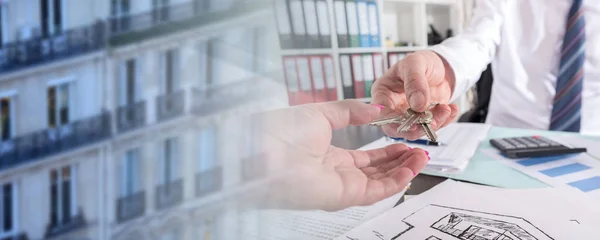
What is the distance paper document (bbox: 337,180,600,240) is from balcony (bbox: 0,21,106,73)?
273 millimetres

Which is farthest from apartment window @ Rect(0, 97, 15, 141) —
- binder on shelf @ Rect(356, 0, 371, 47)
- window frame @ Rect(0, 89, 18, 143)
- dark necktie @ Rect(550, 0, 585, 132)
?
dark necktie @ Rect(550, 0, 585, 132)

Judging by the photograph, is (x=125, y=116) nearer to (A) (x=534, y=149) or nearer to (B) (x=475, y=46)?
(A) (x=534, y=149)

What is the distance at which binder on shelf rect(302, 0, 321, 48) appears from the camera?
0.37 m

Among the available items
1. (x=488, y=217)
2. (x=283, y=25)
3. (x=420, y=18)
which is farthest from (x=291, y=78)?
(x=420, y=18)

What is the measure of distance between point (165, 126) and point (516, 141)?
2.10 feet

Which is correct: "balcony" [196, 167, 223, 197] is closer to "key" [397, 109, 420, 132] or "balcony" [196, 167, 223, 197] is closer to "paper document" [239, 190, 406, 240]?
"paper document" [239, 190, 406, 240]

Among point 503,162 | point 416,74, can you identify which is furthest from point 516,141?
point 416,74

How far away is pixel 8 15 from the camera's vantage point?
16 cm

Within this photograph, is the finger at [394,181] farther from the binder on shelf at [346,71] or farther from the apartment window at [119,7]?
the apartment window at [119,7]

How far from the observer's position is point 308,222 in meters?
0.35

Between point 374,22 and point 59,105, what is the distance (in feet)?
1.71

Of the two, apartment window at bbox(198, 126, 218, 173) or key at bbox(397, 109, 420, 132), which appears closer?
apartment window at bbox(198, 126, 218, 173)

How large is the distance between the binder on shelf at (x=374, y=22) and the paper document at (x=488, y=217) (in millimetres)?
261

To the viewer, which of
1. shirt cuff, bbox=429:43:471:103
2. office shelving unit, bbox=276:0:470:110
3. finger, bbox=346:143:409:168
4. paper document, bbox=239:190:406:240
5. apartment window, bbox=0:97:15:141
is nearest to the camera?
apartment window, bbox=0:97:15:141
